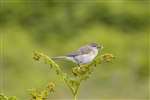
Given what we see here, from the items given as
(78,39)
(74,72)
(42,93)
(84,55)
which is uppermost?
(78,39)

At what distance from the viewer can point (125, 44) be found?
2667 centimetres

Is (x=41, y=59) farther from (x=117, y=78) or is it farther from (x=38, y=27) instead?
(x=38, y=27)

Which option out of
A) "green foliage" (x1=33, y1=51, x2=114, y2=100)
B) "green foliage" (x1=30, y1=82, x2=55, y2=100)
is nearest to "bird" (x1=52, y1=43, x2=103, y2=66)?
"green foliage" (x1=33, y1=51, x2=114, y2=100)

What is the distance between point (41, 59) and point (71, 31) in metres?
23.4

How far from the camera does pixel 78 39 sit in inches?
1047

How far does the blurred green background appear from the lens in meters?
20.6

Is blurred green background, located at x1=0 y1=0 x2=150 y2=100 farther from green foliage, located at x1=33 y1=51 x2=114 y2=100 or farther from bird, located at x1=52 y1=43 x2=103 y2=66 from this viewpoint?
green foliage, located at x1=33 y1=51 x2=114 y2=100

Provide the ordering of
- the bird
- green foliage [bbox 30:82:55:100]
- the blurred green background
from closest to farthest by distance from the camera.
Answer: green foliage [bbox 30:82:55:100]
the bird
the blurred green background

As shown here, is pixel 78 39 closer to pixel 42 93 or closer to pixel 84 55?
pixel 84 55

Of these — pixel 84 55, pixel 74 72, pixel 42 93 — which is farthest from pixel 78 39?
pixel 42 93

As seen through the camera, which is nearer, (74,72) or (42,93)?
(42,93)

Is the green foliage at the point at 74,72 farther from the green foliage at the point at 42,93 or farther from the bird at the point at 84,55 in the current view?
the bird at the point at 84,55

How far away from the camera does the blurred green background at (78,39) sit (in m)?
20.6

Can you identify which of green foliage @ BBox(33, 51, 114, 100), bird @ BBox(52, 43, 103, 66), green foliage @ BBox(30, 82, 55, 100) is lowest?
green foliage @ BBox(30, 82, 55, 100)
